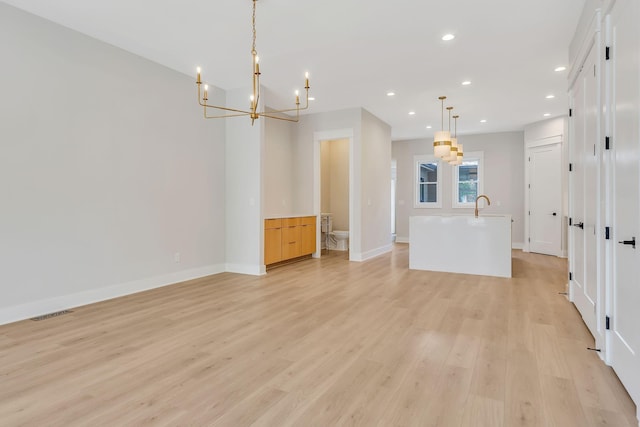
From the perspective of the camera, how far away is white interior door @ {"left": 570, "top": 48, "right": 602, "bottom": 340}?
2.97 meters

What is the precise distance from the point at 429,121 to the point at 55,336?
25.5 ft

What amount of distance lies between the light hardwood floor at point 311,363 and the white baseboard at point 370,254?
261 cm

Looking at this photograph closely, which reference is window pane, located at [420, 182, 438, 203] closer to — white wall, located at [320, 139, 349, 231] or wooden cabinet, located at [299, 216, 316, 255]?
white wall, located at [320, 139, 349, 231]

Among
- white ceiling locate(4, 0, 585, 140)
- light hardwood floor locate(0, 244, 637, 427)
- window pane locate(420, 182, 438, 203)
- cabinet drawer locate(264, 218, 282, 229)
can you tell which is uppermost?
white ceiling locate(4, 0, 585, 140)

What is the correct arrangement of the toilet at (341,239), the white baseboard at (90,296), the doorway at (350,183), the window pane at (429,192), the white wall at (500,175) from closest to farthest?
the white baseboard at (90,296) < the doorway at (350,183) < the toilet at (341,239) < the white wall at (500,175) < the window pane at (429,192)

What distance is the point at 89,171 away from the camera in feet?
13.5

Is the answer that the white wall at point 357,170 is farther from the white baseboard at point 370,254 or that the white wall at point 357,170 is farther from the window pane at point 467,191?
the window pane at point 467,191

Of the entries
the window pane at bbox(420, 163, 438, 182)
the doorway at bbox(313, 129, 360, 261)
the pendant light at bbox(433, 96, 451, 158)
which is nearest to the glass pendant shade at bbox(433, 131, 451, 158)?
the pendant light at bbox(433, 96, 451, 158)

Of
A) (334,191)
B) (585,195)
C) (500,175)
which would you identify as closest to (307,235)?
(334,191)

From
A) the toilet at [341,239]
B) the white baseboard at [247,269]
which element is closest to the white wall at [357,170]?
the toilet at [341,239]

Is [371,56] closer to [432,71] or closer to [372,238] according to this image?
[432,71]

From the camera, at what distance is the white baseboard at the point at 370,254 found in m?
7.11

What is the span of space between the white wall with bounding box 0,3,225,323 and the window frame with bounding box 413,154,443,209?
22.1ft

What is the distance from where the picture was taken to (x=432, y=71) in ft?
16.9
